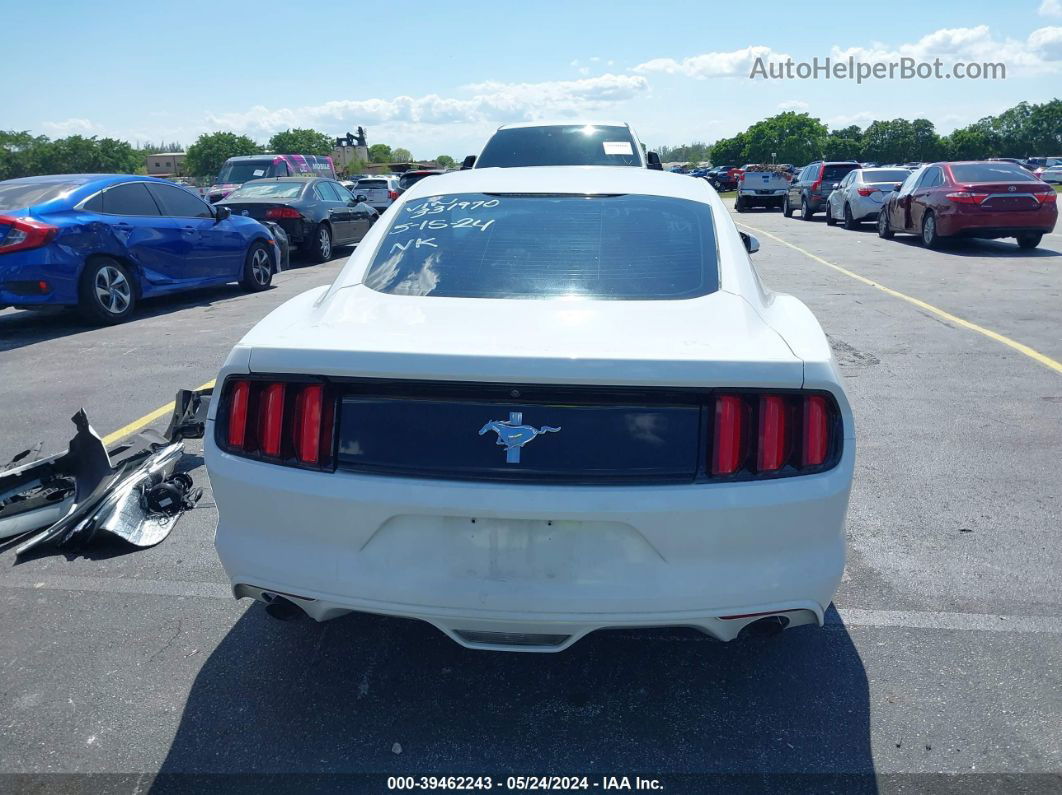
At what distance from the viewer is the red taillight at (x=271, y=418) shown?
2619 millimetres

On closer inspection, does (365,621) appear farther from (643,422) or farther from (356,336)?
(643,422)

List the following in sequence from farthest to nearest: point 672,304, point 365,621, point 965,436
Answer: point 965,436 < point 365,621 < point 672,304

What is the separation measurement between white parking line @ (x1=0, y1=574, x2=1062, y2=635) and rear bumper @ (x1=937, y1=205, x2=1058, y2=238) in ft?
44.0

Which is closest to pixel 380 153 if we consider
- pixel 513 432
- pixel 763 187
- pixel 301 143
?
pixel 301 143

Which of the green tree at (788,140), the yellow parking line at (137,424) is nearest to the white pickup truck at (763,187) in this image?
the yellow parking line at (137,424)

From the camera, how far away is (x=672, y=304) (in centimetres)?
296

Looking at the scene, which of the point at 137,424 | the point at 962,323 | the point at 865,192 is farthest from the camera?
the point at 865,192

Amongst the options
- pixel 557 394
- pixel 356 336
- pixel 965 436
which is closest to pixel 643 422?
pixel 557 394

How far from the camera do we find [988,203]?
14.8 meters

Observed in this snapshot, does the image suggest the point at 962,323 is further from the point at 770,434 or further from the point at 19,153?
the point at 19,153

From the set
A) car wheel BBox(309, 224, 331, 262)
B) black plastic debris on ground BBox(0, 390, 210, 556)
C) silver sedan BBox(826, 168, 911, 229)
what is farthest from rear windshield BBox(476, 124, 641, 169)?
silver sedan BBox(826, 168, 911, 229)

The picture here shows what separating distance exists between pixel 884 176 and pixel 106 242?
18453 mm

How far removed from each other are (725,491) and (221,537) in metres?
1.56

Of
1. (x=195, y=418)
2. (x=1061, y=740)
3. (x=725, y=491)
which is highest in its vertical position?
(x=725, y=491)
